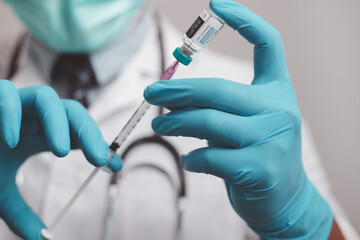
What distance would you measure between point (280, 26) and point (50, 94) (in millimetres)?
812

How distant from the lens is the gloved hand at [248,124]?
496mm

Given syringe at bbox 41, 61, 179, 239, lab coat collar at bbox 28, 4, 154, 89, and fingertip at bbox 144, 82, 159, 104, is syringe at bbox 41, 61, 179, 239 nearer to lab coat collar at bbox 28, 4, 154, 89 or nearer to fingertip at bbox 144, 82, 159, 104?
fingertip at bbox 144, 82, 159, 104

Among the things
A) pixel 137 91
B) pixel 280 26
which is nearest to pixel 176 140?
pixel 137 91

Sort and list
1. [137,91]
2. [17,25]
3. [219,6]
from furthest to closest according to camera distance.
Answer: [17,25]
[137,91]
[219,6]

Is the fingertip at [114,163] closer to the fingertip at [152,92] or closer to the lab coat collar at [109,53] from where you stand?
the fingertip at [152,92]

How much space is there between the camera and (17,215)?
608 millimetres

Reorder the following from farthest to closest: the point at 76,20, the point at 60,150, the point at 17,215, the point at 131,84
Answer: the point at 131,84, the point at 76,20, the point at 17,215, the point at 60,150

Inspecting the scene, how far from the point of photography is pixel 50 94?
56 centimetres

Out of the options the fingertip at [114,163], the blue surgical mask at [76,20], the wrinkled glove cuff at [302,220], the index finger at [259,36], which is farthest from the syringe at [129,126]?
the blue surgical mask at [76,20]

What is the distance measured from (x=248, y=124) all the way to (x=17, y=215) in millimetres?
470

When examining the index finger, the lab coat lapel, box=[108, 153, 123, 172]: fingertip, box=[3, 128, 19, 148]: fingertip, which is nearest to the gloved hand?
the index finger

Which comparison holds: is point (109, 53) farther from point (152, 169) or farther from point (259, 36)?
point (259, 36)

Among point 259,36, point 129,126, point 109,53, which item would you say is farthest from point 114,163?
point 109,53

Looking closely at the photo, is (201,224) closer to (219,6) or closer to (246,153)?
(246,153)
